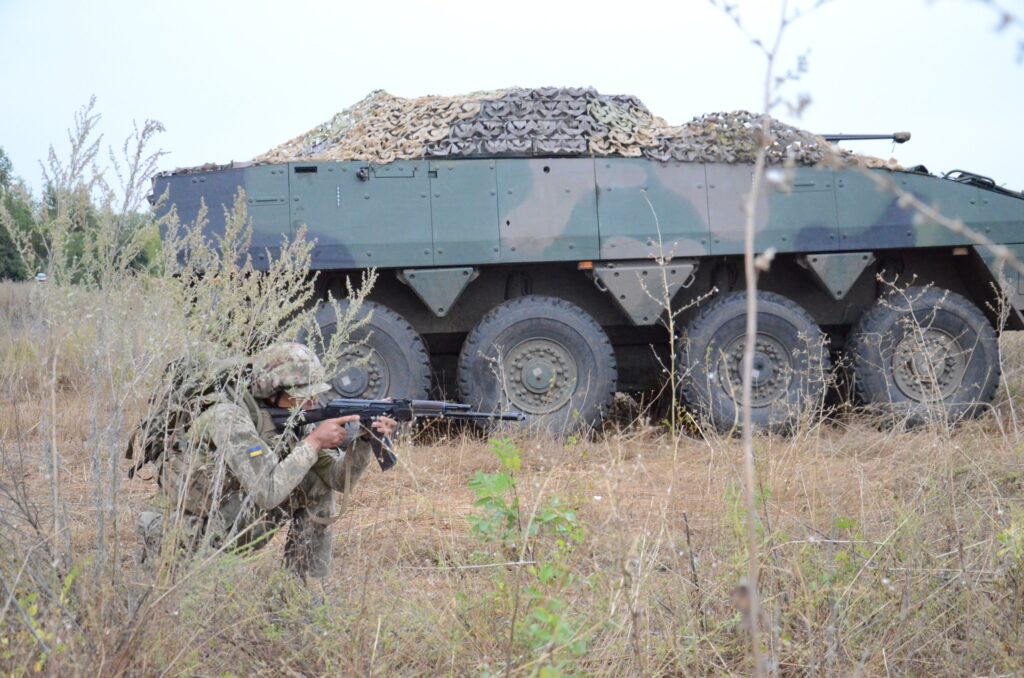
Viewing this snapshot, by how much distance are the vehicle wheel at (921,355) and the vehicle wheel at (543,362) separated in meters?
1.91

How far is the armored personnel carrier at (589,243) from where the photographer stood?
6.76 m

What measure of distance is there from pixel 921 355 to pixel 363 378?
4048 mm

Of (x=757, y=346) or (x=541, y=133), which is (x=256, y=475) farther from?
(x=757, y=346)

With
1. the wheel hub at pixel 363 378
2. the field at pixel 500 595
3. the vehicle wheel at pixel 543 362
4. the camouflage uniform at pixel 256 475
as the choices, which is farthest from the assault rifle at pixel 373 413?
the vehicle wheel at pixel 543 362

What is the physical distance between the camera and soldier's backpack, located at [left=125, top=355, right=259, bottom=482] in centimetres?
302

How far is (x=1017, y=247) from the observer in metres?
7.41

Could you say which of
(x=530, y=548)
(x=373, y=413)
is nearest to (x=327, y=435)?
(x=373, y=413)

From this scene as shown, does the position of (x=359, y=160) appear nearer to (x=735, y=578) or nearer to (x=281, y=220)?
(x=281, y=220)

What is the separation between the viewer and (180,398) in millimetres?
3057

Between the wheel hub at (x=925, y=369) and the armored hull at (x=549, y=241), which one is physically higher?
the armored hull at (x=549, y=241)

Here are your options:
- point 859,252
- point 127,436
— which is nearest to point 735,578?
point 127,436

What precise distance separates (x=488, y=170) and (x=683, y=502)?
3.12m

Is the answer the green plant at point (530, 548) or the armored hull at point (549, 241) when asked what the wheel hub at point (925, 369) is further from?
the green plant at point (530, 548)

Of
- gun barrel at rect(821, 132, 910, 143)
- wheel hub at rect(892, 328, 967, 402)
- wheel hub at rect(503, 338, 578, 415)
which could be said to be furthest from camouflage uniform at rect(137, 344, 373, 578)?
gun barrel at rect(821, 132, 910, 143)
